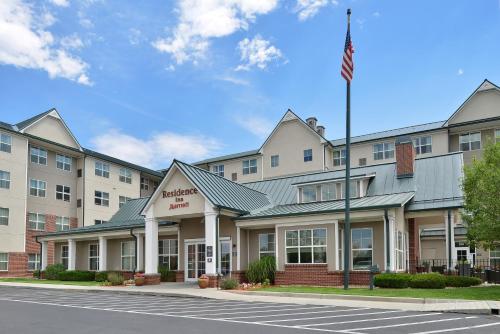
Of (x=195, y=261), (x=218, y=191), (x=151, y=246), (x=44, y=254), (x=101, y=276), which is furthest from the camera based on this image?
(x=44, y=254)

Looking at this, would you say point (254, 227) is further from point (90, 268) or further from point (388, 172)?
point (90, 268)

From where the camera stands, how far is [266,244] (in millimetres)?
27734

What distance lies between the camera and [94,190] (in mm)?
54250

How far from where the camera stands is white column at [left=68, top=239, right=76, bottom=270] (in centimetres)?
3662

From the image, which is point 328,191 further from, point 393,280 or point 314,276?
point 393,280

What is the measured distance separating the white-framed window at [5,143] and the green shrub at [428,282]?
37005 millimetres

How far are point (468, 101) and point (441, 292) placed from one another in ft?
105

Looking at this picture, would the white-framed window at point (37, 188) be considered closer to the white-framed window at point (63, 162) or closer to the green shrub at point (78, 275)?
the white-framed window at point (63, 162)

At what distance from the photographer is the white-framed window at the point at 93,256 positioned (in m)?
37.1

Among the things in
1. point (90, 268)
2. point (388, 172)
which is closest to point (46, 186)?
point (90, 268)

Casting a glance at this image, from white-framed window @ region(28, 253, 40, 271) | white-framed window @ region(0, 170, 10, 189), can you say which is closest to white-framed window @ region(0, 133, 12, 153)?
white-framed window @ region(0, 170, 10, 189)

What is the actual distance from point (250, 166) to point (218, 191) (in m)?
28.0

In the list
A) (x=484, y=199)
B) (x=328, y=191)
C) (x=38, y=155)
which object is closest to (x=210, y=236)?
(x=328, y=191)

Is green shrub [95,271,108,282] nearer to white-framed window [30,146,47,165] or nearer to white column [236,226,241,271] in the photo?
white column [236,226,241,271]
